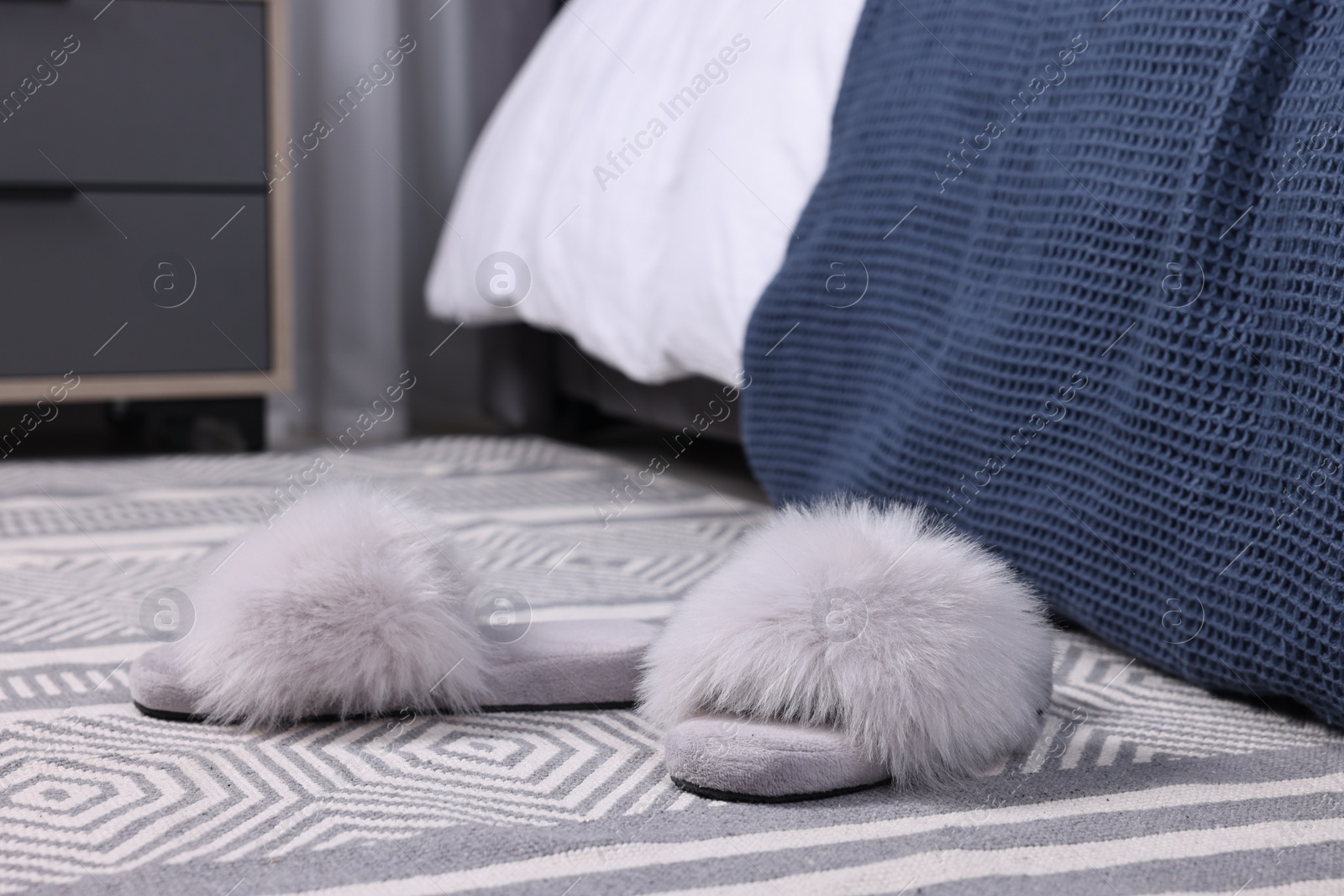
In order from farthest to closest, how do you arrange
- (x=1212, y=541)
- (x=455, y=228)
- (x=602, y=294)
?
1. (x=455, y=228)
2. (x=602, y=294)
3. (x=1212, y=541)

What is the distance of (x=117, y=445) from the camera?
171cm

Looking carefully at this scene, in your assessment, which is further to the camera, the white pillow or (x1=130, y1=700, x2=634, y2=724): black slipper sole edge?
the white pillow

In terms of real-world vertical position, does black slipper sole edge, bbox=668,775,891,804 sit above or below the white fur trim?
below

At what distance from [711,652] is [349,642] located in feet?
0.54

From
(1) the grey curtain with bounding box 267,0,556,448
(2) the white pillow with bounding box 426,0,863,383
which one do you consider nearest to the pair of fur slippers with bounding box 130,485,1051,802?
(2) the white pillow with bounding box 426,0,863,383

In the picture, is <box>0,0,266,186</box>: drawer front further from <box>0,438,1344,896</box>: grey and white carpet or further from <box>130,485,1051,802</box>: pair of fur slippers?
<box>130,485,1051,802</box>: pair of fur slippers

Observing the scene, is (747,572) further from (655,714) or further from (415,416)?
(415,416)

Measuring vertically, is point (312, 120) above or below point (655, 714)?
above

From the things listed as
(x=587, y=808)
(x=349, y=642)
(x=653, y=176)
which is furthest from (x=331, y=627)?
(x=653, y=176)

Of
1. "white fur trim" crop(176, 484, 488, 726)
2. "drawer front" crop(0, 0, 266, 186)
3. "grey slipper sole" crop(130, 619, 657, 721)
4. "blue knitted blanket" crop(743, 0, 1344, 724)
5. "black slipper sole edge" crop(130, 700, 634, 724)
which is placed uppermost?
"drawer front" crop(0, 0, 266, 186)

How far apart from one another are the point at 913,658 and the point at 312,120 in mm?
1717

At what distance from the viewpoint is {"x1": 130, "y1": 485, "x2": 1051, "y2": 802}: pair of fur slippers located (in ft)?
1.65

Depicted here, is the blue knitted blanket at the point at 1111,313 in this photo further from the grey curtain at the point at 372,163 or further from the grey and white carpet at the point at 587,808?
the grey curtain at the point at 372,163

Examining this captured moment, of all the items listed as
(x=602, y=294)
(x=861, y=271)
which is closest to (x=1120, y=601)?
(x=861, y=271)
